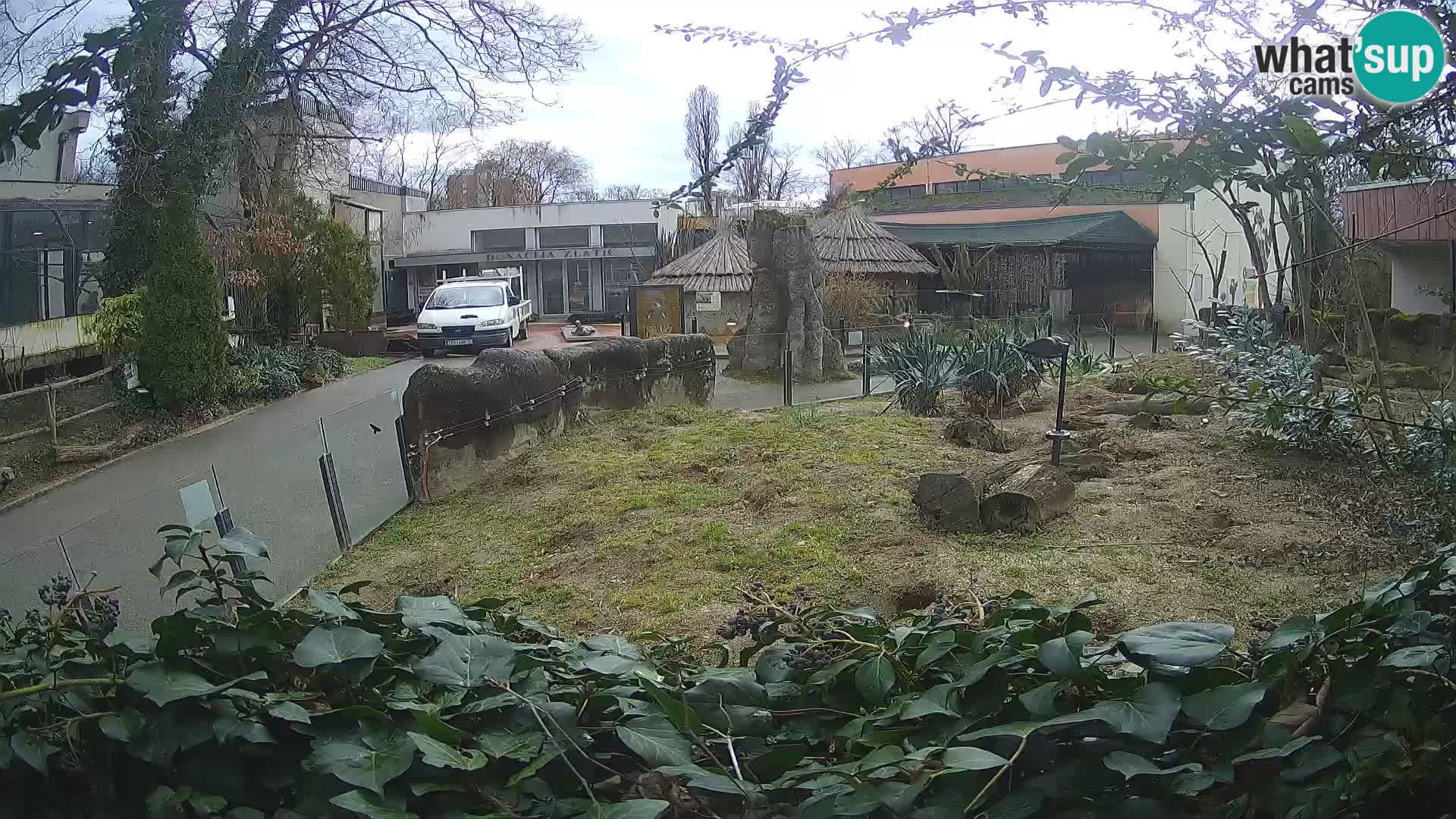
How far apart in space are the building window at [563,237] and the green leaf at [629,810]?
27040 millimetres

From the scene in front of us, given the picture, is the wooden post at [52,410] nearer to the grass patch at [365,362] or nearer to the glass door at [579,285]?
the grass patch at [365,362]

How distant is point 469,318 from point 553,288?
10232mm

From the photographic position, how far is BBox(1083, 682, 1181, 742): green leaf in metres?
1.56

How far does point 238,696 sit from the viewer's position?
1794 mm

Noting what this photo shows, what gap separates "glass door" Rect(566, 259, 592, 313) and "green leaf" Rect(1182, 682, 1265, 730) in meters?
28.1

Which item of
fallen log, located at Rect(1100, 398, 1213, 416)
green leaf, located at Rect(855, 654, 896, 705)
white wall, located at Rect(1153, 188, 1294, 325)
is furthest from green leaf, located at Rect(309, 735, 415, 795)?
white wall, located at Rect(1153, 188, 1294, 325)

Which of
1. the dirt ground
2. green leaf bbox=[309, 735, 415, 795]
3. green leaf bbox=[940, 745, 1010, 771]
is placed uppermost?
green leaf bbox=[940, 745, 1010, 771]

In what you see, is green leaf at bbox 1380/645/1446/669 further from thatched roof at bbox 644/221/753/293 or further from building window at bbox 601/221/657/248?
building window at bbox 601/221/657/248

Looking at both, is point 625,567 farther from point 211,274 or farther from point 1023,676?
point 211,274

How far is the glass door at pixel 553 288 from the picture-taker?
29781 millimetres

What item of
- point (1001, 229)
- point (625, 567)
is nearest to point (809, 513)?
point (625, 567)

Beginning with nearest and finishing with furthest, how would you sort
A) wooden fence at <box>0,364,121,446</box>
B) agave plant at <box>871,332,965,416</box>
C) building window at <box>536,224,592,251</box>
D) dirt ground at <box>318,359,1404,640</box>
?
1. dirt ground at <box>318,359,1404,640</box>
2. wooden fence at <box>0,364,121,446</box>
3. agave plant at <box>871,332,965,416</box>
4. building window at <box>536,224,592,251</box>

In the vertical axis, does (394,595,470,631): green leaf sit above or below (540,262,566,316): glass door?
below

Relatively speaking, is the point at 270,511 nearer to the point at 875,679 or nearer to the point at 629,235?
the point at 875,679
